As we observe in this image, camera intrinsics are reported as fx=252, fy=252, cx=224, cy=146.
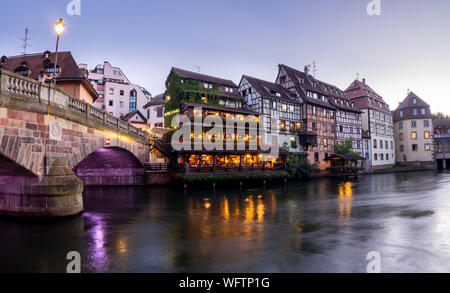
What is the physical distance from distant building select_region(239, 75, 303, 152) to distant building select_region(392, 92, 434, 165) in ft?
128

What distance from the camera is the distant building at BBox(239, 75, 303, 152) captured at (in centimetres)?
4047

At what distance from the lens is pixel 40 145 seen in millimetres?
11148

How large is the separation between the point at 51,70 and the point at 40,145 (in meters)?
21.6

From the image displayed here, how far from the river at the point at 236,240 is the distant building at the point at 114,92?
48154mm

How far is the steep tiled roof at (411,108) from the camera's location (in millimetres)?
63375

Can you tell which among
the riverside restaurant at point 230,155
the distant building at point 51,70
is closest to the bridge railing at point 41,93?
the distant building at point 51,70

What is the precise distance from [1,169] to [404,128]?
78.5m

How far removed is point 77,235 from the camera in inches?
403

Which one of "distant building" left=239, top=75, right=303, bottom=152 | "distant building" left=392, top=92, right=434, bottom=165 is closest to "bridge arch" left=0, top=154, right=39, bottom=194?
"distant building" left=239, top=75, right=303, bottom=152

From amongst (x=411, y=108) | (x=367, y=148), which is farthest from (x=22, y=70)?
(x=411, y=108)

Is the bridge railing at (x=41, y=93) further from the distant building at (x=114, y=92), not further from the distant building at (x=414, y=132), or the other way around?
the distant building at (x=414, y=132)

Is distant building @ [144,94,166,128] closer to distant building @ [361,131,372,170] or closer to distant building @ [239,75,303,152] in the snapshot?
distant building @ [239,75,303,152]
